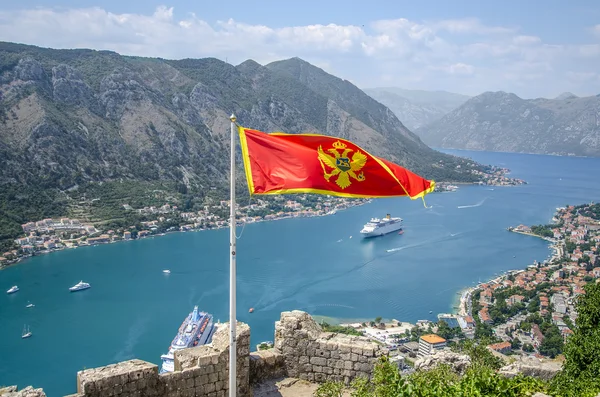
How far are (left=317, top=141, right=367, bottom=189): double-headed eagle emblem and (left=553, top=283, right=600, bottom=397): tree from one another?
384 cm

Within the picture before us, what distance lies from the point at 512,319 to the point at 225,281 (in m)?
21.7

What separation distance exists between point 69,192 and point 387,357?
202ft

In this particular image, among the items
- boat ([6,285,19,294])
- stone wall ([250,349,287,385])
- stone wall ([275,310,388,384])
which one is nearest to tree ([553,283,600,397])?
stone wall ([275,310,388,384])

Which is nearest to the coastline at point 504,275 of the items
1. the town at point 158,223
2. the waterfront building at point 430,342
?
the waterfront building at point 430,342

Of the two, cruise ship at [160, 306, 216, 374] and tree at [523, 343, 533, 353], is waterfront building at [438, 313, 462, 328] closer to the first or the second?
tree at [523, 343, 533, 353]

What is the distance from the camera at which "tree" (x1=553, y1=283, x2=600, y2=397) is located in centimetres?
687

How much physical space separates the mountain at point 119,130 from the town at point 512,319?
37848mm

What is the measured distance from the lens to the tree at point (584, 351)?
6.87 metres

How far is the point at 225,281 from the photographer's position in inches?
1660

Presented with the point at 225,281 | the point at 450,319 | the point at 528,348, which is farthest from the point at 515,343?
the point at 225,281

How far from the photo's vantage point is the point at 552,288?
38719 mm

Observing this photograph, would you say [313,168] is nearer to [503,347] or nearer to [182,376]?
[182,376]

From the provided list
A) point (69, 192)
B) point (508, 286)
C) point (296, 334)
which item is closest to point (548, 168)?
point (508, 286)

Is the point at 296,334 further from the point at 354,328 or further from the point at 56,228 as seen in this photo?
the point at 56,228
